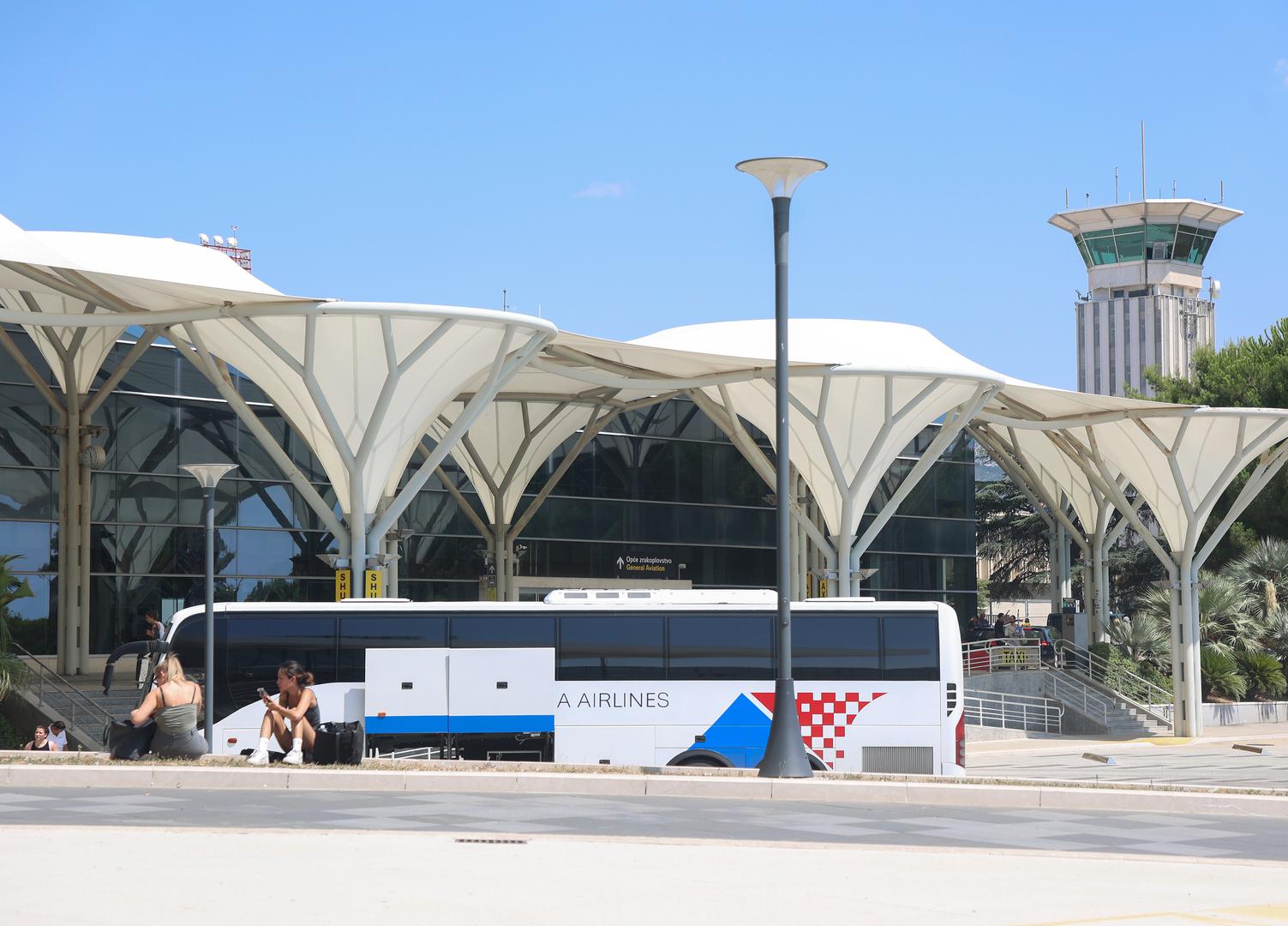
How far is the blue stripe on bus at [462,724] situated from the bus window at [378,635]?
744 millimetres

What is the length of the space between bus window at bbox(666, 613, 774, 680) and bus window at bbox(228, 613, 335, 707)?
4.78 metres

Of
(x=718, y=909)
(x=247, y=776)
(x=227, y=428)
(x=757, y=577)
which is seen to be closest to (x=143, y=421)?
(x=227, y=428)

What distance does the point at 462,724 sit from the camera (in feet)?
73.2

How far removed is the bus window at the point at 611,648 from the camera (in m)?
22.6

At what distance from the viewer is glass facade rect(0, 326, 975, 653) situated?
135 ft

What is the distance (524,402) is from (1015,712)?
1615 centimetres

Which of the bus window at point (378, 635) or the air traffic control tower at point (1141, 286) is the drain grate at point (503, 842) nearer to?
the bus window at point (378, 635)

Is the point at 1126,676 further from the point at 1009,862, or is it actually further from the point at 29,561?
the point at 1009,862

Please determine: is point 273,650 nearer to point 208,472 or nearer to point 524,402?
point 208,472

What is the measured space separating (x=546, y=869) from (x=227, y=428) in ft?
114

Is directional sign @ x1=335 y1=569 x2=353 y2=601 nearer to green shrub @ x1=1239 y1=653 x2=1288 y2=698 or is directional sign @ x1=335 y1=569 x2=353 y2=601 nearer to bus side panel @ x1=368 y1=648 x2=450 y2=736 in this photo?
bus side panel @ x1=368 y1=648 x2=450 y2=736

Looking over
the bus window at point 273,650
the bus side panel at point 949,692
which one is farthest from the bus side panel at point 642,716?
the bus window at point 273,650

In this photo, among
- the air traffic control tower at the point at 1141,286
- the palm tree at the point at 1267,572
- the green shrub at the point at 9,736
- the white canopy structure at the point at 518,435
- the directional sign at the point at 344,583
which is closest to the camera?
the directional sign at the point at 344,583

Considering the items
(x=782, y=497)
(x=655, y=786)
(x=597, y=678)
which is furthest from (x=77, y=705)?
(x=655, y=786)
